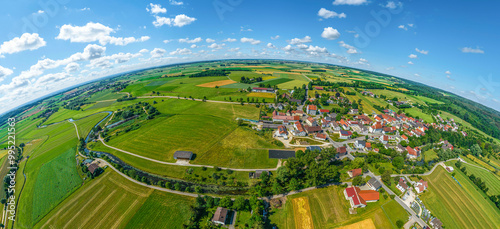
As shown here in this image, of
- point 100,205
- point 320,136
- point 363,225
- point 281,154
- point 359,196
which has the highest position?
point 320,136

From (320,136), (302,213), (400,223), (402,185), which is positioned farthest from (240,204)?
(320,136)

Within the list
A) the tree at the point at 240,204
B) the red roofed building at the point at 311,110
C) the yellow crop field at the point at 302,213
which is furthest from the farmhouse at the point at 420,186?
the red roofed building at the point at 311,110

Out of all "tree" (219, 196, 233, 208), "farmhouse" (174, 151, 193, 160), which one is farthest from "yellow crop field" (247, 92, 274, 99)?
"tree" (219, 196, 233, 208)

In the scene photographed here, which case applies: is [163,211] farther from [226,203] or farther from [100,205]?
[100,205]

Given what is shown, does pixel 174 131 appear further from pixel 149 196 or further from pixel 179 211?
pixel 179 211

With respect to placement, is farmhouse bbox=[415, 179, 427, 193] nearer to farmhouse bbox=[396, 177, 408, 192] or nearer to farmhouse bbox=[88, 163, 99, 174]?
farmhouse bbox=[396, 177, 408, 192]

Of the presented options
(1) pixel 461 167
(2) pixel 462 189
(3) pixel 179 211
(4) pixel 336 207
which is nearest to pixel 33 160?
(3) pixel 179 211
